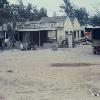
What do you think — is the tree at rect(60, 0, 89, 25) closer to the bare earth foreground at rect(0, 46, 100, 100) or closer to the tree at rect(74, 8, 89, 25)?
the tree at rect(74, 8, 89, 25)

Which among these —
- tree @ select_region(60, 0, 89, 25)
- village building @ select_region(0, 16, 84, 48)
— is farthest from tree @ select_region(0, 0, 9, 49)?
tree @ select_region(60, 0, 89, 25)

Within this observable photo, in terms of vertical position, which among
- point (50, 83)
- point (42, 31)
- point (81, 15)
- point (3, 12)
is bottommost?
point (50, 83)

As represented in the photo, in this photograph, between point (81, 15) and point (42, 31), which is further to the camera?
point (81, 15)

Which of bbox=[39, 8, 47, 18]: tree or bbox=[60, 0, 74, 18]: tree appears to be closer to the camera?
bbox=[39, 8, 47, 18]: tree

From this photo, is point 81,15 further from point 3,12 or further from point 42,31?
point 3,12

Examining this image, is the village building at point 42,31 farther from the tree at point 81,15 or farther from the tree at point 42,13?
the tree at point 81,15

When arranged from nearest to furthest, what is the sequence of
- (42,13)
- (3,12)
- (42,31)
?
(3,12) → (42,31) → (42,13)

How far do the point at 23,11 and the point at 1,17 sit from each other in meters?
6.49

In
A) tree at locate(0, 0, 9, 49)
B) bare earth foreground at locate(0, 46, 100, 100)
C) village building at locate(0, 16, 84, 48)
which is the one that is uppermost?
tree at locate(0, 0, 9, 49)

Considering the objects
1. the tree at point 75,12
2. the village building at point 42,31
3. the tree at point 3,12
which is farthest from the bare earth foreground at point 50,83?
the tree at point 75,12

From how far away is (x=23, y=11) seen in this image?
47.5 meters

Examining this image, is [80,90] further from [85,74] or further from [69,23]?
[69,23]

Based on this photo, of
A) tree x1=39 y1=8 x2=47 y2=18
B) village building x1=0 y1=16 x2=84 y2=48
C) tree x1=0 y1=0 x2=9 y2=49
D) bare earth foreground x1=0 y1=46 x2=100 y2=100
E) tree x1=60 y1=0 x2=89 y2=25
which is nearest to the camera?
bare earth foreground x1=0 y1=46 x2=100 y2=100

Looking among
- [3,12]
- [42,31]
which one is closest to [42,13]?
[42,31]
